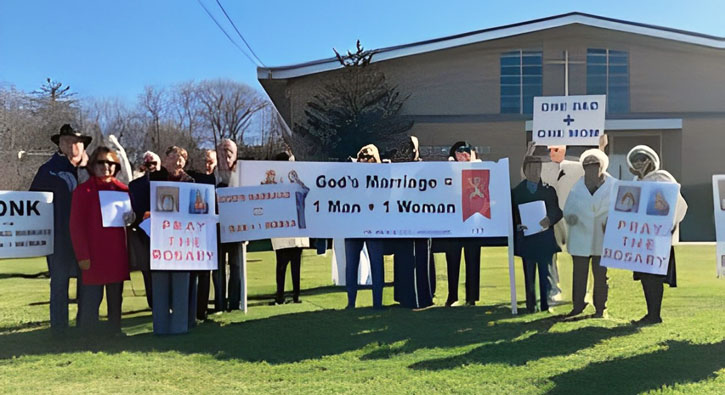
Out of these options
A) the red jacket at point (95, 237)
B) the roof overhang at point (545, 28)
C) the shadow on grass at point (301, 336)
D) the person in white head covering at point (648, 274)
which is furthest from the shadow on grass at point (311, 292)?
the roof overhang at point (545, 28)

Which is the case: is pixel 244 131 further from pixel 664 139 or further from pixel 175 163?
pixel 175 163

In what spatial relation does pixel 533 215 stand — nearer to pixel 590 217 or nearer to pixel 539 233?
pixel 539 233

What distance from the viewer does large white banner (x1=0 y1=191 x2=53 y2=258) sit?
5.74 metres

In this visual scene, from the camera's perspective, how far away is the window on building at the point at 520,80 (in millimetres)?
21453

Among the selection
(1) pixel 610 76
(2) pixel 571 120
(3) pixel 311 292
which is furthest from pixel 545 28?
(3) pixel 311 292

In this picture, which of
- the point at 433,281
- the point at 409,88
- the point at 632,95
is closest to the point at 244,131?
the point at 409,88

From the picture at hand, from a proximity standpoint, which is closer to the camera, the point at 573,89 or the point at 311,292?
the point at 311,292

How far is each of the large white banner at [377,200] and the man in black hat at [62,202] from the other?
62.5 inches

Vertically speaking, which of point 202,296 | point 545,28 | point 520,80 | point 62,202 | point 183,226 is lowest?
point 202,296

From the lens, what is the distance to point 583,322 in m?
6.09

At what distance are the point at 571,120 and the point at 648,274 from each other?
90.4 inches

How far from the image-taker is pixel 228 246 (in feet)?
22.3

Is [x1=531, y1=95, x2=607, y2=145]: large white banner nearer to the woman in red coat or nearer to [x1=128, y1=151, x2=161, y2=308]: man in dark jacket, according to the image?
[x1=128, y1=151, x2=161, y2=308]: man in dark jacket

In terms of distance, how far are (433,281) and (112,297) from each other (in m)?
3.51
